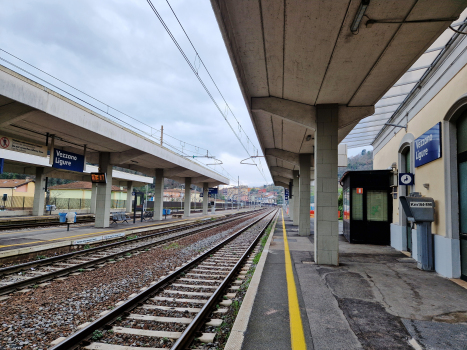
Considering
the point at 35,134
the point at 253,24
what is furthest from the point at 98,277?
the point at 35,134

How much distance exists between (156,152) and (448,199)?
17058 millimetres

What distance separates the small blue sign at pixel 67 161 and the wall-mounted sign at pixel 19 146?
0.93 meters

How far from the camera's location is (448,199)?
6.46 m

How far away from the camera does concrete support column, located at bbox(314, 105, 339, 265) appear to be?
7758 mm

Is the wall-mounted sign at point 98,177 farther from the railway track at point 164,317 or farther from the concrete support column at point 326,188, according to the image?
the concrete support column at point 326,188

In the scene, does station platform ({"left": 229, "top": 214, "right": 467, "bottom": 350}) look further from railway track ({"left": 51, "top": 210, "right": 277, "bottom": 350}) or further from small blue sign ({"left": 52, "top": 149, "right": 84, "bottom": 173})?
small blue sign ({"left": 52, "top": 149, "right": 84, "bottom": 173})

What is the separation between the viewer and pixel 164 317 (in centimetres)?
434

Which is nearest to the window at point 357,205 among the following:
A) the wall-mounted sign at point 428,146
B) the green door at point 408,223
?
the green door at point 408,223

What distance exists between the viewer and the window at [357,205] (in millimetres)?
11887

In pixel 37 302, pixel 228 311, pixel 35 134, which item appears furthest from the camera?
pixel 35 134

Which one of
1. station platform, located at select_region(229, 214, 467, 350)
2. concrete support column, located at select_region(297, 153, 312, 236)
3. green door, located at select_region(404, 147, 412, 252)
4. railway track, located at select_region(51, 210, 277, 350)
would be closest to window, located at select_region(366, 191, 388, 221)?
green door, located at select_region(404, 147, 412, 252)

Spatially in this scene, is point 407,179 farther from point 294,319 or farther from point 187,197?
point 187,197

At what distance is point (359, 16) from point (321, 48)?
1.07 metres

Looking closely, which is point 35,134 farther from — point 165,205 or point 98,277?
point 165,205
